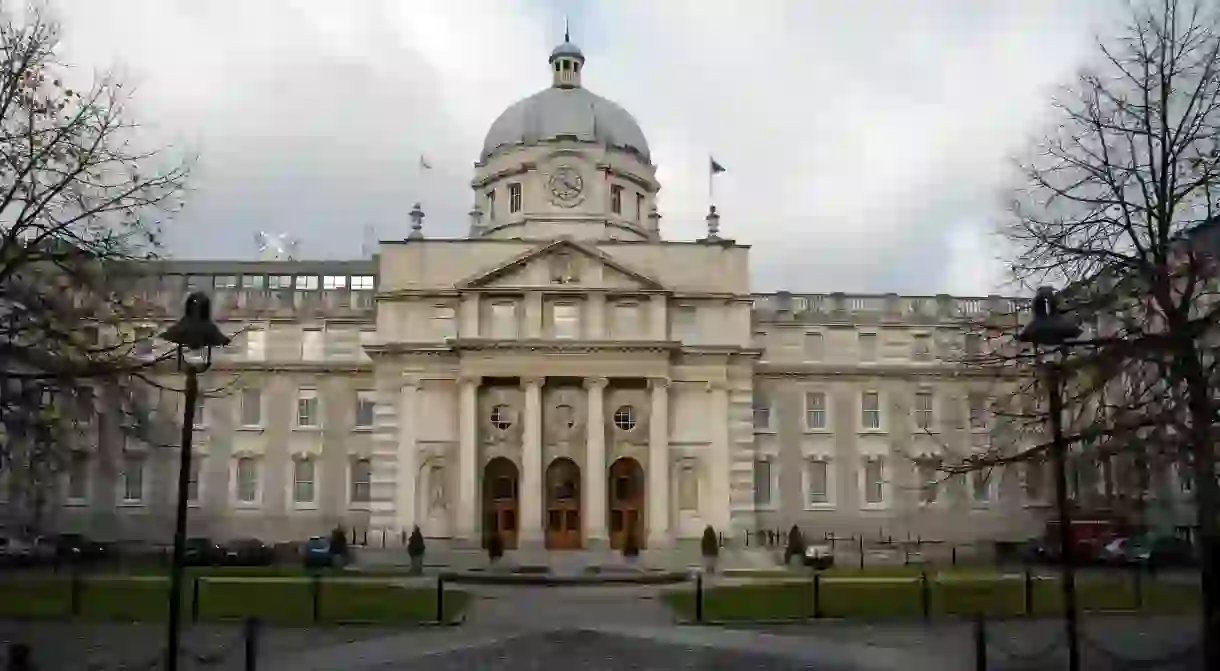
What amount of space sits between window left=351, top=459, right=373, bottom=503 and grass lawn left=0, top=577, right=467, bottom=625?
24209mm

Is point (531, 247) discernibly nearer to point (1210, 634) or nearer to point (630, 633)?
point (630, 633)

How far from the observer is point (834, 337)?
63062mm

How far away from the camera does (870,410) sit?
62.2 meters

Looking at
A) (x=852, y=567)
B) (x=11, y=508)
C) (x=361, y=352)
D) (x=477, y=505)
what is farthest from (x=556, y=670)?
(x=361, y=352)

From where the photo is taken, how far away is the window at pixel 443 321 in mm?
56656

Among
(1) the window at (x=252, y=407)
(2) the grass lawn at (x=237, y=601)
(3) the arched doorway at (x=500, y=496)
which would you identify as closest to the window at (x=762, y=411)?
(3) the arched doorway at (x=500, y=496)

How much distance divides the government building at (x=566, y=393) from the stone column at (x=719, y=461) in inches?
4.8

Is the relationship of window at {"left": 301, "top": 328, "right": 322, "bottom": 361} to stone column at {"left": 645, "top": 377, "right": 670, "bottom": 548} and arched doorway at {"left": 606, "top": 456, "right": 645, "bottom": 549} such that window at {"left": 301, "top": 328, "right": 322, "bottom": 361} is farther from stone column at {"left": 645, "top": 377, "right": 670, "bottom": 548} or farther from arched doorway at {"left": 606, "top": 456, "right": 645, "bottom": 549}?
stone column at {"left": 645, "top": 377, "right": 670, "bottom": 548}

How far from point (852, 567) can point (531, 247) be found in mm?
23352

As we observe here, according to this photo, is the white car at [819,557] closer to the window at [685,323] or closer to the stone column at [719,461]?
the stone column at [719,461]

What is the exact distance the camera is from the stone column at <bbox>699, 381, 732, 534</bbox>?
55.2m

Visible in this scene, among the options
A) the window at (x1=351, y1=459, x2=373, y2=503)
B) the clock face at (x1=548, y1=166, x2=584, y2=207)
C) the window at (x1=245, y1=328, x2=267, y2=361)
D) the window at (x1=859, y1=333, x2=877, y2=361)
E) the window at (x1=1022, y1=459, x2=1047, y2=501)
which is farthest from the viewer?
the window at (x1=859, y1=333, x2=877, y2=361)

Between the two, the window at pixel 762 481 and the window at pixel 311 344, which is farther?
the window at pixel 311 344

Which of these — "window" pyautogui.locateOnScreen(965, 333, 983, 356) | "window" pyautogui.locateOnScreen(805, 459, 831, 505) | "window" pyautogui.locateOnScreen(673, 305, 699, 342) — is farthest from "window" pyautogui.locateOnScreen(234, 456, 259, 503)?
"window" pyautogui.locateOnScreen(965, 333, 983, 356)
